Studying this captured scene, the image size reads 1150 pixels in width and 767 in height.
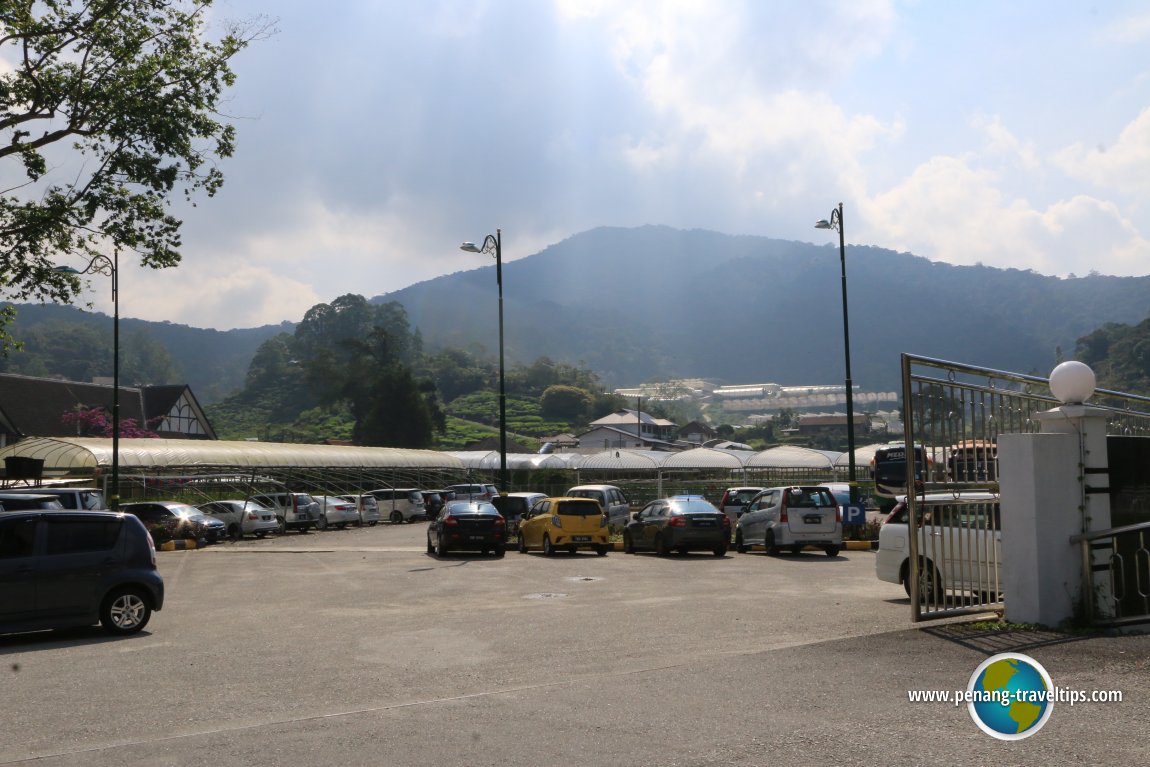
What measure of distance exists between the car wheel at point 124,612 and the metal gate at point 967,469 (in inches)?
370

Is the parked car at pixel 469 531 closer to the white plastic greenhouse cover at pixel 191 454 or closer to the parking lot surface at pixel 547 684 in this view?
the parking lot surface at pixel 547 684

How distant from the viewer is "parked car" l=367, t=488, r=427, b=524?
52469 mm

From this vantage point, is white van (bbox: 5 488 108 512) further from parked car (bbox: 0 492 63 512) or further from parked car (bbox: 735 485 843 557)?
parked car (bbox: 735 485 843 557)

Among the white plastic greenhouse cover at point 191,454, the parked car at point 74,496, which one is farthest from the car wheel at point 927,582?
the white plastic greenhouse cover at point 191,454

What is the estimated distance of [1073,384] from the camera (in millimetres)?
11289

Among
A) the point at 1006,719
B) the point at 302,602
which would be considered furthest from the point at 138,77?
the point at 1006,719

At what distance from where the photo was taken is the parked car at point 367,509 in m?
48.1

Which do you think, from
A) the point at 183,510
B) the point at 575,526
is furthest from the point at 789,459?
the point at 183,510

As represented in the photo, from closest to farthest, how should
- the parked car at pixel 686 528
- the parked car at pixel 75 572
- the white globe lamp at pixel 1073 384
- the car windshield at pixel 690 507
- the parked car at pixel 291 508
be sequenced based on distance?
1. the white globe lamp at pixel 1073 384
2. the parked car at pixel 75 572
3. the parked car at pixel 686 528
4. the car windshield at pixel 690 507
5. the parked car at pixel 291 508

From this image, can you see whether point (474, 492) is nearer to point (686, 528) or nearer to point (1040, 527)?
point (686, 528)

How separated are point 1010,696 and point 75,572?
10729 mm

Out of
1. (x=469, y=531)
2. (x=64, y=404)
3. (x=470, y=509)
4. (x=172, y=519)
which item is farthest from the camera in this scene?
(x=64, y=404)

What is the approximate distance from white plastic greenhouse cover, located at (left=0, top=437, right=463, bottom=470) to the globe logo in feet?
125

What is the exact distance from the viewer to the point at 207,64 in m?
25.4
